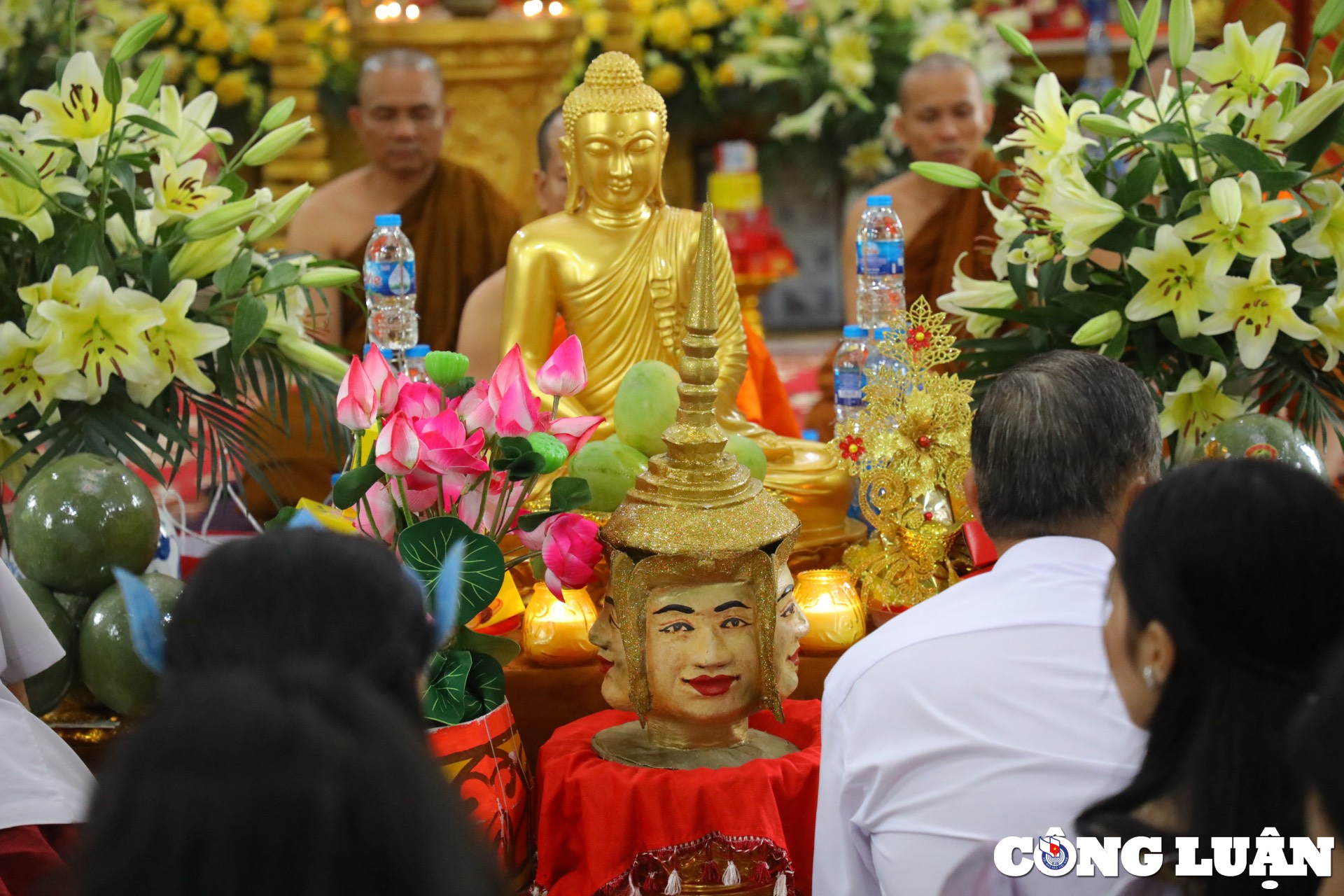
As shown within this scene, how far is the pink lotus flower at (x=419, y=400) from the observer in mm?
1179

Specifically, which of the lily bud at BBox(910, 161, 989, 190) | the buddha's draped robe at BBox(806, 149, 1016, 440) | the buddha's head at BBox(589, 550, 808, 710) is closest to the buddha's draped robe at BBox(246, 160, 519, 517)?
the buddha's draped robe at BBox(806, 149, 1016, 440)

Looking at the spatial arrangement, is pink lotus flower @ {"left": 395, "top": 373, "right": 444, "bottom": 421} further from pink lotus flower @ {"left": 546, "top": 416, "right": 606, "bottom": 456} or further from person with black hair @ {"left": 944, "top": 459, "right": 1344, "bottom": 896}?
person with black hair @ {"left": 944, "top": 459, "right": 1344, "bottom": 896}

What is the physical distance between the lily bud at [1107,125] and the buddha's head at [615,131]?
53cm

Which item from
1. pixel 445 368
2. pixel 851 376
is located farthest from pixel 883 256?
pixel 445 368

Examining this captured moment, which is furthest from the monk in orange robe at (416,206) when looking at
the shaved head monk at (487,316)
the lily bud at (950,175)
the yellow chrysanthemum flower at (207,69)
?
the lily bud at (950,175)

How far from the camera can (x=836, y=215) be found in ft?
17.5

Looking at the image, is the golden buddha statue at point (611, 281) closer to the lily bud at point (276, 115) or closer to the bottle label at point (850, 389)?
the bottle label at point (850, 389)

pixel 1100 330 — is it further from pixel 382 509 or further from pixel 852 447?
pixel 382 509

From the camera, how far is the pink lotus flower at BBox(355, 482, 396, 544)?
4.01 feet

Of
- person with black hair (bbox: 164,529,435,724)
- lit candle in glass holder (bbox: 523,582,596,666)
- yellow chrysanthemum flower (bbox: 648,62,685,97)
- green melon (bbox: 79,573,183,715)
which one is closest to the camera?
person with black hair (bbox: 164,529,435,724)

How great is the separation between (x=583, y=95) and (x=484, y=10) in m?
2.41

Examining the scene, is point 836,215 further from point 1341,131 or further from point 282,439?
point 1341,131

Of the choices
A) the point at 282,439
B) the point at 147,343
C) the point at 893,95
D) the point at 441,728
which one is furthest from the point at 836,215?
the point at 441,728

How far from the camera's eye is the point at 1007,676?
3.03ft
